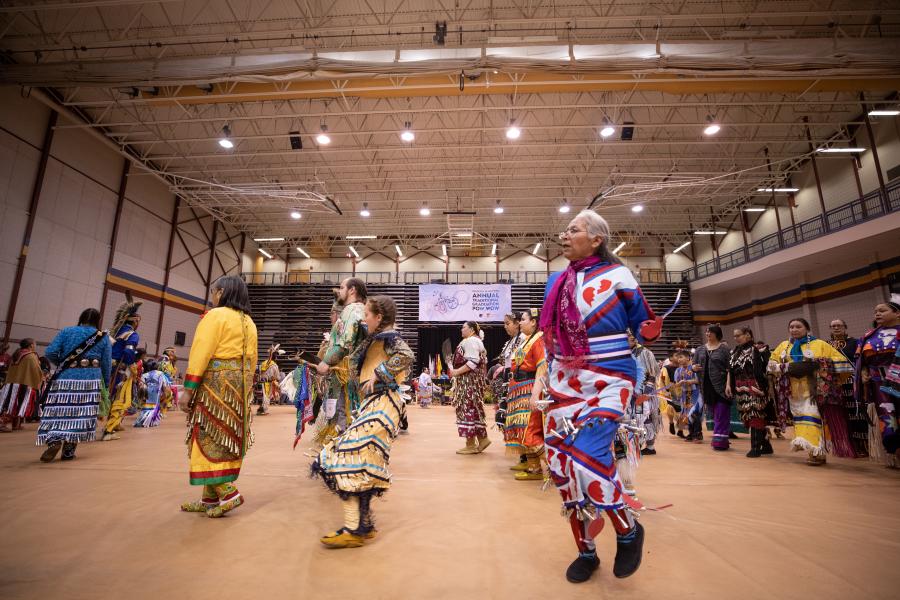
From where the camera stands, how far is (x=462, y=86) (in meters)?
8.38

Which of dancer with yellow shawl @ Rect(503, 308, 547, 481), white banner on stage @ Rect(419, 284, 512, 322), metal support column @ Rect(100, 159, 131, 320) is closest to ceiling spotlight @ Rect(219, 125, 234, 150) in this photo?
metal support column @ Rect(100, 159, 131, 320)

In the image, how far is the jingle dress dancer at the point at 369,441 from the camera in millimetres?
1897

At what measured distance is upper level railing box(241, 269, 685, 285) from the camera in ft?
65.1

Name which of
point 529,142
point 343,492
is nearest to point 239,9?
point 529,142

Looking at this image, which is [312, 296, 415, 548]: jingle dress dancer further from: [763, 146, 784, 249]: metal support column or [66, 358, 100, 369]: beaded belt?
[763, 146, 784, 249]: metal support column

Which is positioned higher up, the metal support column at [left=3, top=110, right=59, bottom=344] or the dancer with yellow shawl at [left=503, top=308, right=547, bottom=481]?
the metal support column at [left=3, top=110, right=59, bottom=344]

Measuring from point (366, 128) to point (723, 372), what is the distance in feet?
A: 36.5

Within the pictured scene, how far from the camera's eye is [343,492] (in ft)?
6.24

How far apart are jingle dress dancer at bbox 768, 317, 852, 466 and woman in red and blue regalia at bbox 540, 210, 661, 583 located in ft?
11.8

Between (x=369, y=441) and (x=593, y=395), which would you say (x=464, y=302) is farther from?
(x=593, y=395)

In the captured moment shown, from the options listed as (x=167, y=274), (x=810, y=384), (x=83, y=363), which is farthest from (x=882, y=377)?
(x=167, y=274)

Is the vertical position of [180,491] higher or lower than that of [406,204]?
lower

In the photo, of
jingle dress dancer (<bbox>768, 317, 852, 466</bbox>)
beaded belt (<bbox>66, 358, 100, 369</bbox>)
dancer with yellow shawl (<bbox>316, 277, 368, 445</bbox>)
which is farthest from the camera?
jingle dress dancer (<bbox>768, 317, 852, 466</bbox>)

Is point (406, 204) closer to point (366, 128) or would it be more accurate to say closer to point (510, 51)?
point (366, 128)
